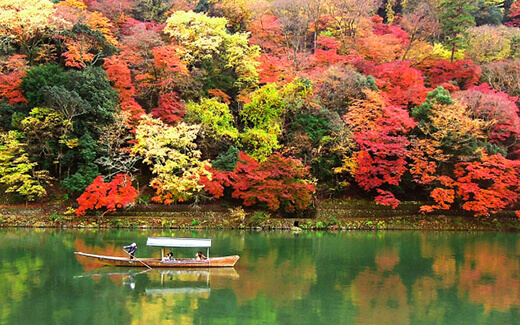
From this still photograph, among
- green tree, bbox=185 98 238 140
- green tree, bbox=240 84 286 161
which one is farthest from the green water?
green tree, bbox=185 98 238 140

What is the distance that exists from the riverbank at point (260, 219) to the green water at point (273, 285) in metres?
4.21

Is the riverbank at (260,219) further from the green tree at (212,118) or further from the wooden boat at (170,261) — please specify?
the wooden boat at (170,261)

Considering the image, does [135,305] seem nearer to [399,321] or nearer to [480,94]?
[399,321]

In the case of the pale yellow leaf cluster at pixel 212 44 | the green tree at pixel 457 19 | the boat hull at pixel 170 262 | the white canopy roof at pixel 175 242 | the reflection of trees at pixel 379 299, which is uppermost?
the green tree at pixel 457 19

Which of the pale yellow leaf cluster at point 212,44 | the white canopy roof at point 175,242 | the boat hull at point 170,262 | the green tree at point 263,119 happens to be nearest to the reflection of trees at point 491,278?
the boat hull at point 170,262

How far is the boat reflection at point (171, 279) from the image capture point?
1515 cm

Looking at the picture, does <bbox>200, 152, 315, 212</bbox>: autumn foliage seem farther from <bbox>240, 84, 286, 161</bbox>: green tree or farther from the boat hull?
the boat hull

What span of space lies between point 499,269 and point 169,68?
25.8 metres

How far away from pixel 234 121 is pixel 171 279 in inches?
835

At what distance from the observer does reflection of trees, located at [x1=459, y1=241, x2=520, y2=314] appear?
47.8 ft

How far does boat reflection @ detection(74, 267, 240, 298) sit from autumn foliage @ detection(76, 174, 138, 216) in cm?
1093

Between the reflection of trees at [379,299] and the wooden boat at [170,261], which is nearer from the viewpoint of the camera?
the reflection of trees at [379,299]

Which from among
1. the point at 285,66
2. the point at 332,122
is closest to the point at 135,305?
the point at 332,122

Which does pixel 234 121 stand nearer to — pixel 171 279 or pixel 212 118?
pixel 212 118
